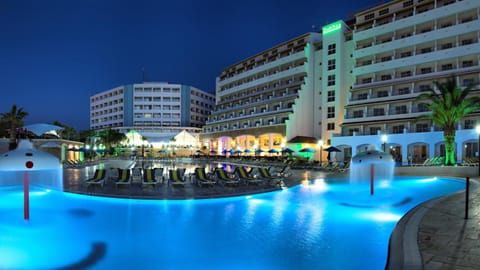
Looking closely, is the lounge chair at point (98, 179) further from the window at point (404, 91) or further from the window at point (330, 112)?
the window at point (330, 112)

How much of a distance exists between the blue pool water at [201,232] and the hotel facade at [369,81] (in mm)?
20829

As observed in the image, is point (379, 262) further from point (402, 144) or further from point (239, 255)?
point (402, 144)

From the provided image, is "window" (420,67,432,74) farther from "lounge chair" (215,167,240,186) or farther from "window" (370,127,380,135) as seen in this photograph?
"lounge chair" (215,167,240,186)

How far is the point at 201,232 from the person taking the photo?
27.0 ft

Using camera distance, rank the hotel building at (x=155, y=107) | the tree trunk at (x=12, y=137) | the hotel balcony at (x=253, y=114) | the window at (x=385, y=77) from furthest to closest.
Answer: the hotel building at (x=155, y=107) → the hotel balcony at (x=253, y=114) → the window at (x=385, y=77) → the tree trunk at (x=12, y=137)

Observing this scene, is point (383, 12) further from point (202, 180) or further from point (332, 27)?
point (202, 180)

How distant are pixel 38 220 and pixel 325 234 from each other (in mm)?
8897

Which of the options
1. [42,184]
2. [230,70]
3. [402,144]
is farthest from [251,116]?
[42,184]

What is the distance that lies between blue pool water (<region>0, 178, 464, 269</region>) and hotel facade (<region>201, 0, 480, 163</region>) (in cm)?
2083

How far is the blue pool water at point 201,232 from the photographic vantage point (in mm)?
6465

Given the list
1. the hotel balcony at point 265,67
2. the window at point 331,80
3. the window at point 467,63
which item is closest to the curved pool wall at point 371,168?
the window at point 467,63

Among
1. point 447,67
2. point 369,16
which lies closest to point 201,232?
point 447,67

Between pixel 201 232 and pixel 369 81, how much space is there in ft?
113

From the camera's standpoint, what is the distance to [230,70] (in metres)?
60.1
